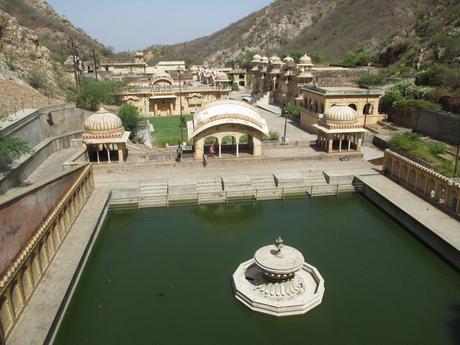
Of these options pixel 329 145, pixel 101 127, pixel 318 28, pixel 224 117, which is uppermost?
pixel 318 28

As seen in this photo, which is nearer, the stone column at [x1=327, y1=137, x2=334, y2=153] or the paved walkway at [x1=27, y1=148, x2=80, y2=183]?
the paved walkway at [x1=27, y1=148, x2=80, y2=183]

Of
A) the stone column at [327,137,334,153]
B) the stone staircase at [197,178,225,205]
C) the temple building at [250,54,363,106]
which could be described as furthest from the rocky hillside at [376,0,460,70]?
the stone staircase at [197,178,225,205]

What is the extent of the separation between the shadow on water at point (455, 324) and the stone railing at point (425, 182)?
225 inches

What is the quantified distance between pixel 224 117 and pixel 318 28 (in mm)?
78238

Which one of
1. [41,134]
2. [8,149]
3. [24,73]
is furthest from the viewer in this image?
[24,73]

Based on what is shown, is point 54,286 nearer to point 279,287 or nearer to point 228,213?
point 279,287

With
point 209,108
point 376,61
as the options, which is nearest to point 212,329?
point 209,108

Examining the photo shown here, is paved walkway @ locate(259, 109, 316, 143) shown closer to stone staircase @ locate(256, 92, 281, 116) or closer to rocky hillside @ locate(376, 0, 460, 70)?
stone staircase @ locate(256, 92, 281, 116)

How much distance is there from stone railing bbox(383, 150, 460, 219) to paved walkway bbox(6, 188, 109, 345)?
15818mm

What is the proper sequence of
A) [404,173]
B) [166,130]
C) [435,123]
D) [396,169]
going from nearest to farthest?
1. [404,173]
2. [396,169]
3. [435,123]
4. [166,130]

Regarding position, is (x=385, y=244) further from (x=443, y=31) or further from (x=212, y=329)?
(x=443, y=31)

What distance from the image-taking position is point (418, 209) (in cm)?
1781

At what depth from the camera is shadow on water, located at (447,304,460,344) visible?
1093 centimetres

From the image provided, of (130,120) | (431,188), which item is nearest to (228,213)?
(431,188)
